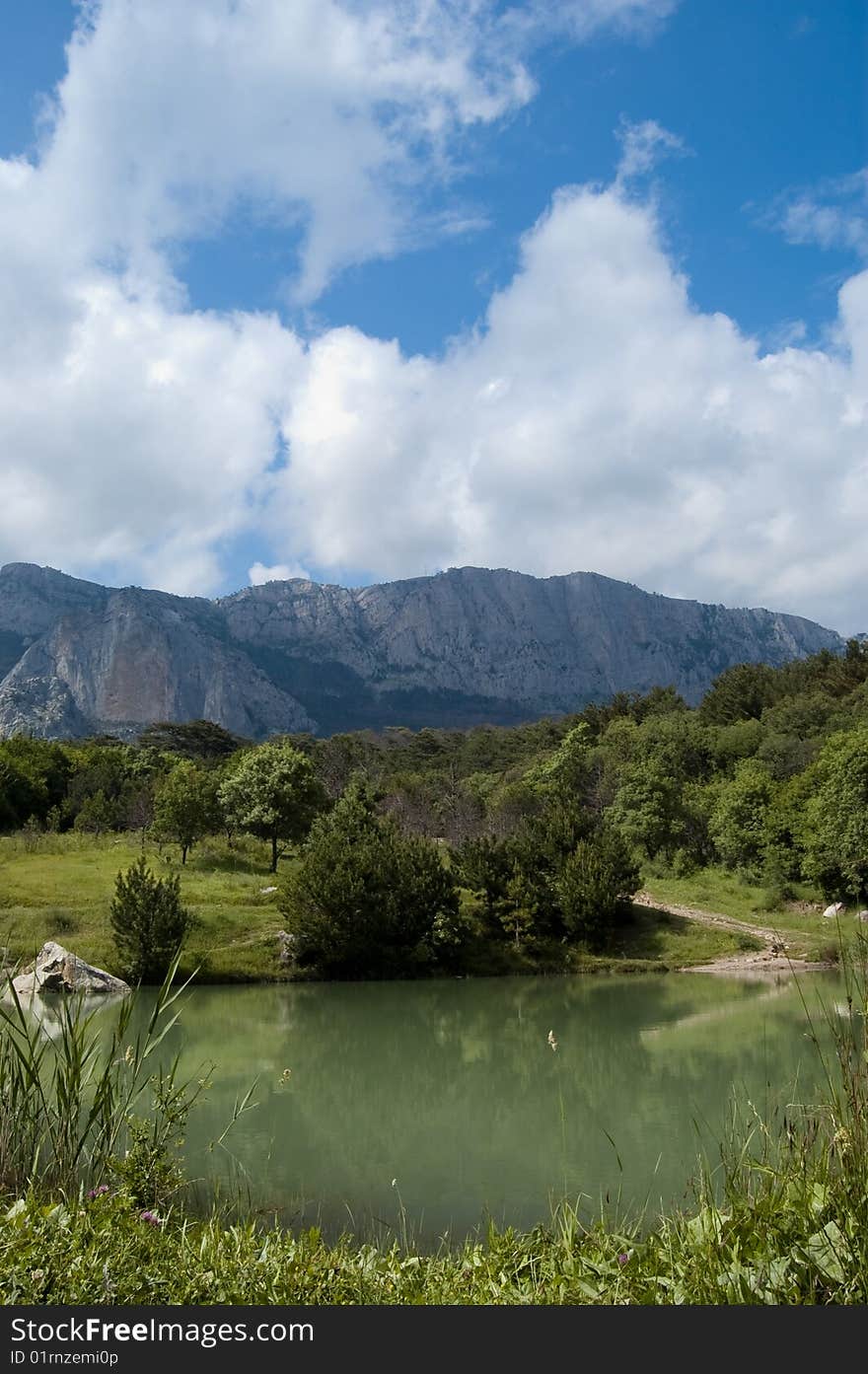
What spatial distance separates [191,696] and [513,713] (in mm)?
66842

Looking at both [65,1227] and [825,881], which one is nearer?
[65,1227]

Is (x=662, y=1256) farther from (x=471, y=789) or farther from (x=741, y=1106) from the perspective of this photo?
(x=471, y=789)

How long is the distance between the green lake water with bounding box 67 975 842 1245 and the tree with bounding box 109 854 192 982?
5.01 feet

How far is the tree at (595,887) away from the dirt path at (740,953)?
2.97 meters

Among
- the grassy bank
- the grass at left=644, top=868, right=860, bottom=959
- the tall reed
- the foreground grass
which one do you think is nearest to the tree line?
the grass at left=644, top=868, right=860, bottom=959

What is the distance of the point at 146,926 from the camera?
24.0 metres

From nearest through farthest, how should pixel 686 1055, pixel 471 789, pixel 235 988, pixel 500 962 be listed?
1. pixel 686 1055
2. pixel 235 988
3. pixel 500 962
4. pixel 471 789

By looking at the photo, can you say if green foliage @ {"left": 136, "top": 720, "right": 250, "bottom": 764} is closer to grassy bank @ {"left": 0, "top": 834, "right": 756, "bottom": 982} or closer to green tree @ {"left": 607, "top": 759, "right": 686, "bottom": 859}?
grassy bank @ {"left": 0, "top": 834, "right": 756, "bottom": 982}

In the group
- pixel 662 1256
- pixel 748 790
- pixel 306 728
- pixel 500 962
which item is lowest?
pixel 500 962

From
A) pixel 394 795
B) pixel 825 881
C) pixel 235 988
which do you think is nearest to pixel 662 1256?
pixel 235 988

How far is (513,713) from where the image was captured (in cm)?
19775

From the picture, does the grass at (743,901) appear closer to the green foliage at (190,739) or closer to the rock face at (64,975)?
the rock face at (64,975)

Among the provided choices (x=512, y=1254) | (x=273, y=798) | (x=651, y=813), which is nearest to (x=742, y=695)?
(x=651, y=813)

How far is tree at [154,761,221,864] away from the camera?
115 ft
